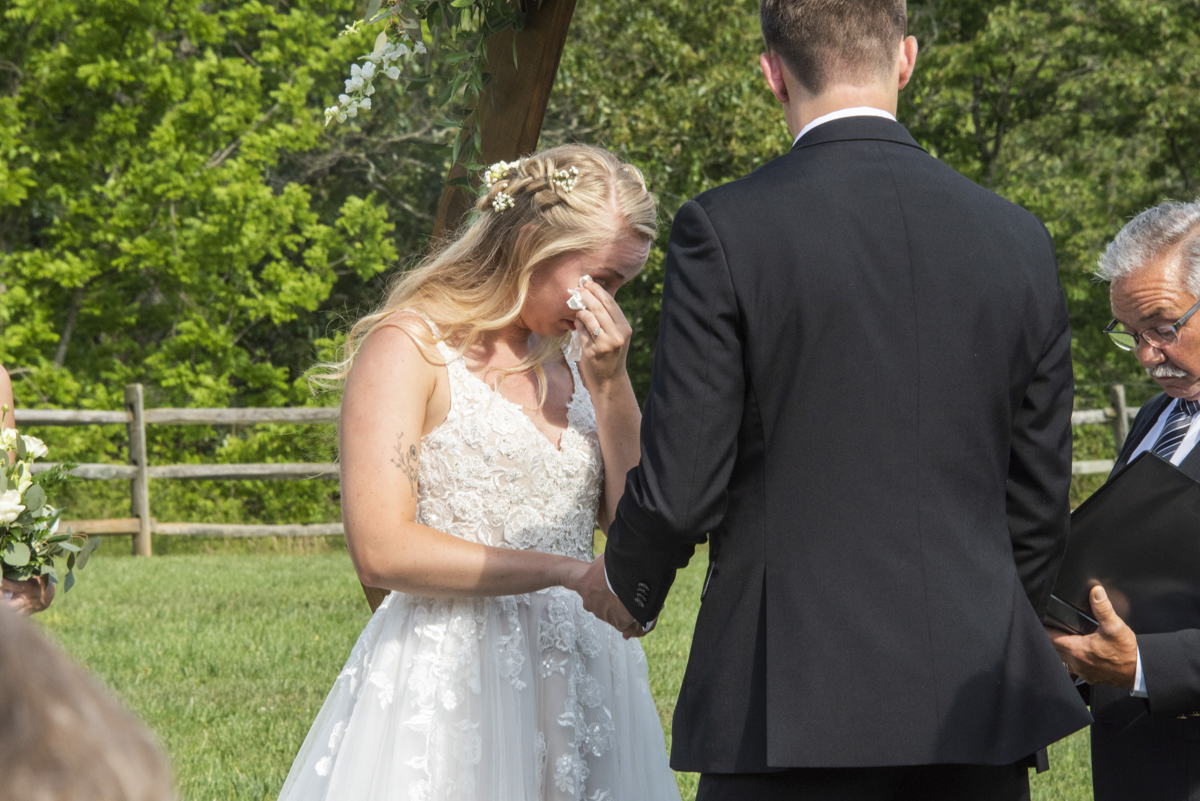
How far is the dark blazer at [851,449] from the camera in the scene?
1.97m

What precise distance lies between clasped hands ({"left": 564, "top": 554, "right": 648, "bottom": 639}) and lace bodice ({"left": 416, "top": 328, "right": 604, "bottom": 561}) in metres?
0.33

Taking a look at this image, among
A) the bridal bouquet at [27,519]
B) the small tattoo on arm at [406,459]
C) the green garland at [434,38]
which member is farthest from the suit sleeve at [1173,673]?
the bridal bouquet at [27,519]

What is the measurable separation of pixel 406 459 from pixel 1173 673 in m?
1.72

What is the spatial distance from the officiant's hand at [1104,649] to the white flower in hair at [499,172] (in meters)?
1.68

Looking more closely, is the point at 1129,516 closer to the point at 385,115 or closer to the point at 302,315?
the point at 385,115

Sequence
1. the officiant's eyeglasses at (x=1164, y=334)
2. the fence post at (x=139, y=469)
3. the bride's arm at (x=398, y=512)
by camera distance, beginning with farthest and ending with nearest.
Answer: the fence post at (x=139, y=469) < the officiant's eyeglasses at (x=1164, y=334) < the bride's arm at (x=398, y=512)

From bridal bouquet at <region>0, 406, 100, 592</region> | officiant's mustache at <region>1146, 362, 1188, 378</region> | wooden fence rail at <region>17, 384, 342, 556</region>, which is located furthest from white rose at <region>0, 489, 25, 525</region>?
wooden fence rail at <region>17, 384, 342, 556</region>

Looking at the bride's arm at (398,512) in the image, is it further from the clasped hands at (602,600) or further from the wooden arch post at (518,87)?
the wooden arch post at (518,87)

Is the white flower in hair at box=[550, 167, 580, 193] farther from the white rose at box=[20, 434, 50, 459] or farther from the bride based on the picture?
the white rose at box=[20, 434, 50, 459]

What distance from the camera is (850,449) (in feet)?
6.48

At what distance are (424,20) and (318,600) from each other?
302 inches

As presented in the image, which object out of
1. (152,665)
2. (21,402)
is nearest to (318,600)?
(152,665)

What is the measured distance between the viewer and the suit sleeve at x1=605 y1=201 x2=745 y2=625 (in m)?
1.98

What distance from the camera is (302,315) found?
22.0 m
